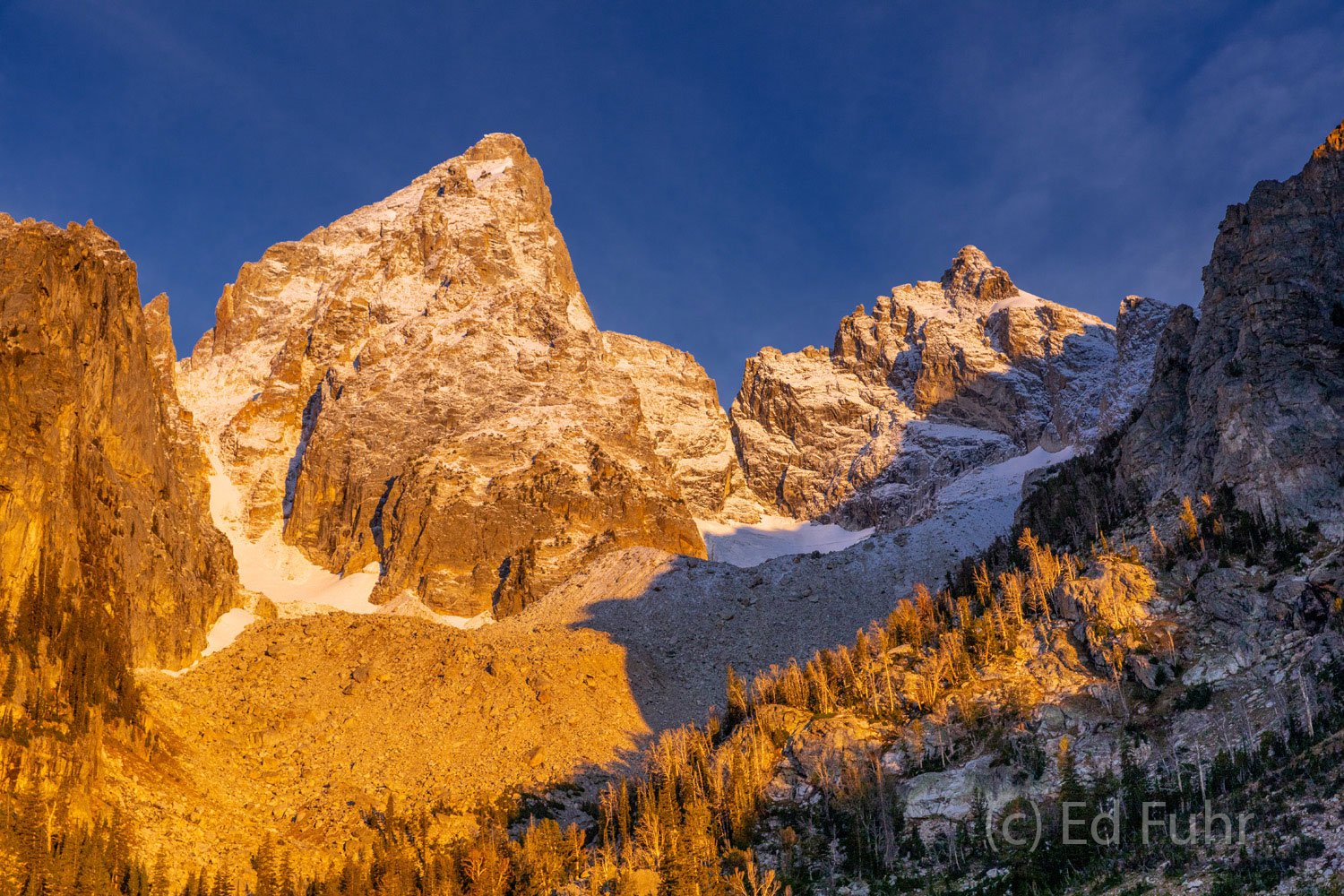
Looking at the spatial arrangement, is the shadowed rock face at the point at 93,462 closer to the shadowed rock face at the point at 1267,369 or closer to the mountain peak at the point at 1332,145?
the shadowed rock face at the point at 1267,369

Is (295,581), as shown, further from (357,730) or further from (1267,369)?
(1267,369)

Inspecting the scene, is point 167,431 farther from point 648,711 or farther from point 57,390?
point 648,711

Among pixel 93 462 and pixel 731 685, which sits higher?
pixel 93 462

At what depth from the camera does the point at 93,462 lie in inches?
4094

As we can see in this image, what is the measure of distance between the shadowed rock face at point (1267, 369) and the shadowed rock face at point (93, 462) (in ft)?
322

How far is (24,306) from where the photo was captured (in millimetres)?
99500

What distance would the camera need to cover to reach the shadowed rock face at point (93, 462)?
3403 inches

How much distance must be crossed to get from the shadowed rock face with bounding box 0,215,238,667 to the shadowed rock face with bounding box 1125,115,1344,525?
322 feet

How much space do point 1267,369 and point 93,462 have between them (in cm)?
11117

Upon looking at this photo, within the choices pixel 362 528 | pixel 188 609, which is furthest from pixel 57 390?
pixel 362 528

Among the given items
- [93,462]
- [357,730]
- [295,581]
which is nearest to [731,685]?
[357,730]

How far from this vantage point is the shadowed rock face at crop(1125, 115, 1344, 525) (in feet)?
258

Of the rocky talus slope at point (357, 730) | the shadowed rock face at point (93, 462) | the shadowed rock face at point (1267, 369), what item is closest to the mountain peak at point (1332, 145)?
the shadowed rock face at point (1267, 369)

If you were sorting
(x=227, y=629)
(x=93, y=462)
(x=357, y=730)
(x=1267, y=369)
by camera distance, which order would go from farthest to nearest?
(x=227, y=629), (x=93, y=462), (x=357, y=730), (x=1267, y=369)
